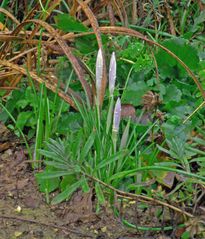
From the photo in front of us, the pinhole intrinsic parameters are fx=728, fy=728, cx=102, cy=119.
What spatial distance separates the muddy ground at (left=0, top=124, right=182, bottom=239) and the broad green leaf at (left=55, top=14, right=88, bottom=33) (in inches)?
26.2

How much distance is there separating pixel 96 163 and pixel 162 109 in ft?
1.85

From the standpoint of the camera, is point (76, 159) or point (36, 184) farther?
point (36, 184)

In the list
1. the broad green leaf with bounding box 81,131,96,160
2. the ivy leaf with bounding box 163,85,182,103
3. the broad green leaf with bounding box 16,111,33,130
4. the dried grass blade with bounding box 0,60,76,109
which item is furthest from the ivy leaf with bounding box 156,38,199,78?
the broad green leaf with bounding box 81,131,96,160

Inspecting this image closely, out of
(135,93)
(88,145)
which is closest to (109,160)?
(88,145)

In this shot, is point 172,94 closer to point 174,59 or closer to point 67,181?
point 174,59

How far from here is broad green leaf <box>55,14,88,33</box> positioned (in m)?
3.01

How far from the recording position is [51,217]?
2549mm

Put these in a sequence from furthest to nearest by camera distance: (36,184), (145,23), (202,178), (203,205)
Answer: (145,23)
(36,184)
(203,205)
(202,178)

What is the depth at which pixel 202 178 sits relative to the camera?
2.32m

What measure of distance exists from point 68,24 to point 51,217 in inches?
34.7

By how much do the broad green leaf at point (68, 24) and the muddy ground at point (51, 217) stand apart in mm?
667

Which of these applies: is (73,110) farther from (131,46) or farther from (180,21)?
(180,21)

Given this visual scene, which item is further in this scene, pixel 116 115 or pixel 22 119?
pixel 22 119

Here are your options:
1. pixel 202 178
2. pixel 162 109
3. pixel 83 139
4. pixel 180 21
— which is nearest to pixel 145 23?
pixel 180 21
